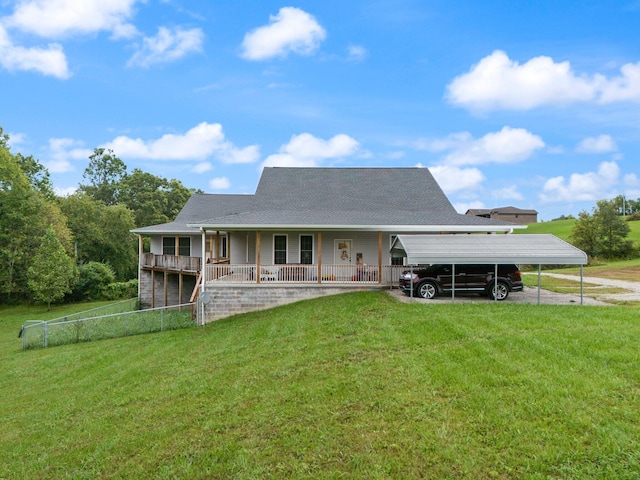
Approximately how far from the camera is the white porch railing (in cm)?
1521

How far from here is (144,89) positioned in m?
23.5

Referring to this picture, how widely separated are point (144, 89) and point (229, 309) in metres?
17.1

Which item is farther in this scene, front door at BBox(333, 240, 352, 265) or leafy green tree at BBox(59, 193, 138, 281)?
leafy green tree at BBox(59, 193, 138, 281)

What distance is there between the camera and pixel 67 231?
31156 millimetres

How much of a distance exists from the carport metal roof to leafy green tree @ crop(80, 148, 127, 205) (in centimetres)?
5017

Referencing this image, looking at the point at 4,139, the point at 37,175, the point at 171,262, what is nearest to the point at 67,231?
the point at 37,175

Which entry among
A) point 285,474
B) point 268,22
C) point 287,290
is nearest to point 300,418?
point 285,474

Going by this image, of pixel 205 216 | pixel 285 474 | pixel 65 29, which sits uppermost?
pixel 65 29

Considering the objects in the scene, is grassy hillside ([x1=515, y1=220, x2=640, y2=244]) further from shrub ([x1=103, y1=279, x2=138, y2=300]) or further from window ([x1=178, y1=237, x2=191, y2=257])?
shrub ([x1=103, y1=279, x2=138, y2=300])

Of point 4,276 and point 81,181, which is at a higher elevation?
point 81,181

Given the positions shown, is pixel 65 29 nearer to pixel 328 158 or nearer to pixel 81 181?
pixel 328 158

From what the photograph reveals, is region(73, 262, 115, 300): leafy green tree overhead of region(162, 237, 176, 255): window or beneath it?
beneath

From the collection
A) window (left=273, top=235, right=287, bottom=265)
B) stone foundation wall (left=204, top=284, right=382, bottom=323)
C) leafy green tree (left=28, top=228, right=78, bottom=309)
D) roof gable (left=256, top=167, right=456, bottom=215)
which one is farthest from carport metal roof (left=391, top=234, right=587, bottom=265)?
leafy green tree (left=28, top=228, right=78, bottom=309)

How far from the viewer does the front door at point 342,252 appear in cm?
1762
